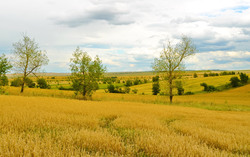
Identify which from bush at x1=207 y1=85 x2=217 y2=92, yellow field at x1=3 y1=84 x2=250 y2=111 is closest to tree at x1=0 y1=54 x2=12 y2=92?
yellow field at x1=3 y1=84 x2=250 y2=111

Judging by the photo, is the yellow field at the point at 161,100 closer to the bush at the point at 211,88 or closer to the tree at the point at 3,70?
the tree at the point at 3,70

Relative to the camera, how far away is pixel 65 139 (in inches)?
183

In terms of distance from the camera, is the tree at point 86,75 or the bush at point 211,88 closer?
the tree at point 86,75

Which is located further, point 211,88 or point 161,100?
point 211,88

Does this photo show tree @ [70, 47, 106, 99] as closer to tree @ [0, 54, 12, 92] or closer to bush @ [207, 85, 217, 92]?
tree @ [0, 54, 12, 92]

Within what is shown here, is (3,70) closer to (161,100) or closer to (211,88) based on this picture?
(161,100)

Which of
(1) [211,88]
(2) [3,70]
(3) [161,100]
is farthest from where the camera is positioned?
(1) [211,88]

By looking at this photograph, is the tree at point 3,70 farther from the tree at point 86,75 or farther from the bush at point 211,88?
the bush at point 211,88

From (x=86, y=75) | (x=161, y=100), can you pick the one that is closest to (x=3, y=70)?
(x=86, y=75)

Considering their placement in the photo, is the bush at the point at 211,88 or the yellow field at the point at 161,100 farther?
the bush at the point at 211,88

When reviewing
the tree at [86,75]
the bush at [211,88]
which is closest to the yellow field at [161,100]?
the tree at [86,75]

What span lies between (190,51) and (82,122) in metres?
32.2

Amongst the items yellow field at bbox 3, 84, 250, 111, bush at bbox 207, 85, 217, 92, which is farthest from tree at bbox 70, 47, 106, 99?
bush at bbox 207, 85, 217, 92

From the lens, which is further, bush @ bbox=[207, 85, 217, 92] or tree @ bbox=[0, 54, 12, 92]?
bush @ bbox=[207, 85, 217, 92]
